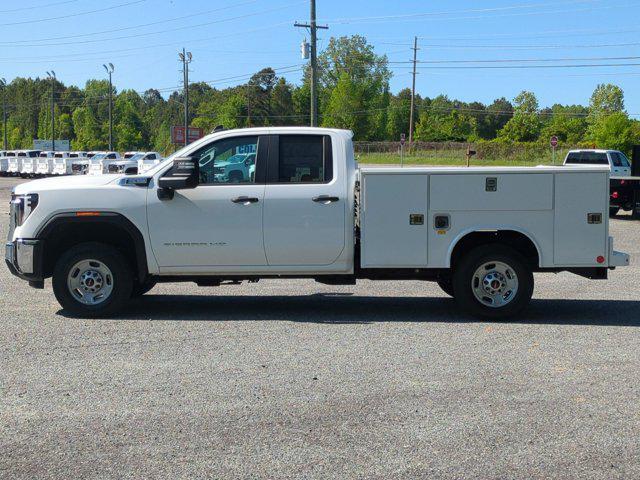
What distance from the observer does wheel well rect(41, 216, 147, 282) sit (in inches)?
351

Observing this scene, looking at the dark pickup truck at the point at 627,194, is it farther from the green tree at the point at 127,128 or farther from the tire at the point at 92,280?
the green tree at the point at 127,128

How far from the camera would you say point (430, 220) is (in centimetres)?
881

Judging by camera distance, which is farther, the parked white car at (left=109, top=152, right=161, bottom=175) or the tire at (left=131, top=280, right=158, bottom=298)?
the parked white car at (left=109, top=152, right=161, bottom=175)

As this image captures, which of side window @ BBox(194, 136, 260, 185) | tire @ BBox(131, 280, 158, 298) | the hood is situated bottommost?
tire @ BBox(131, 280, 158, 298)

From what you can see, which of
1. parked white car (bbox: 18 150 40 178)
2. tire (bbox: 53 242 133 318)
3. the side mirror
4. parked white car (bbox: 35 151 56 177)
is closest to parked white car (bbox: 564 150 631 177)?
the side mirror

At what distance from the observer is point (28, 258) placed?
29.2 ft

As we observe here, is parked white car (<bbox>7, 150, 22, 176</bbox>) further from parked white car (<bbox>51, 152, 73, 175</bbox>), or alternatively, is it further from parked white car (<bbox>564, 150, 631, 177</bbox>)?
parked white car (<bbox>564, 150, 631, 177</bbox>)

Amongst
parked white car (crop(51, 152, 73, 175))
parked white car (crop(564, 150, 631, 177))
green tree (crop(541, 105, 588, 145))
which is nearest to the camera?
parked white car (crop(564, 150, 631, 177))

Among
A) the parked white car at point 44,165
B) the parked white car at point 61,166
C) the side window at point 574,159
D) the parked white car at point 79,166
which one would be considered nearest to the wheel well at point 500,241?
the side window at point 574,159

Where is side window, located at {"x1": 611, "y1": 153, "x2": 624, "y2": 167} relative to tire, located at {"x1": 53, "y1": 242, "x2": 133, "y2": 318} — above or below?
above

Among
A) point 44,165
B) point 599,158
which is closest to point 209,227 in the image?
point 599,158

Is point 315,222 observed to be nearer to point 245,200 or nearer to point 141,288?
point 245,200

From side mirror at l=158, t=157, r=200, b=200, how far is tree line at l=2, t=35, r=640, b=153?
79.4 meters

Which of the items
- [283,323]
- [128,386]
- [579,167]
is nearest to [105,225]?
[283,323]
